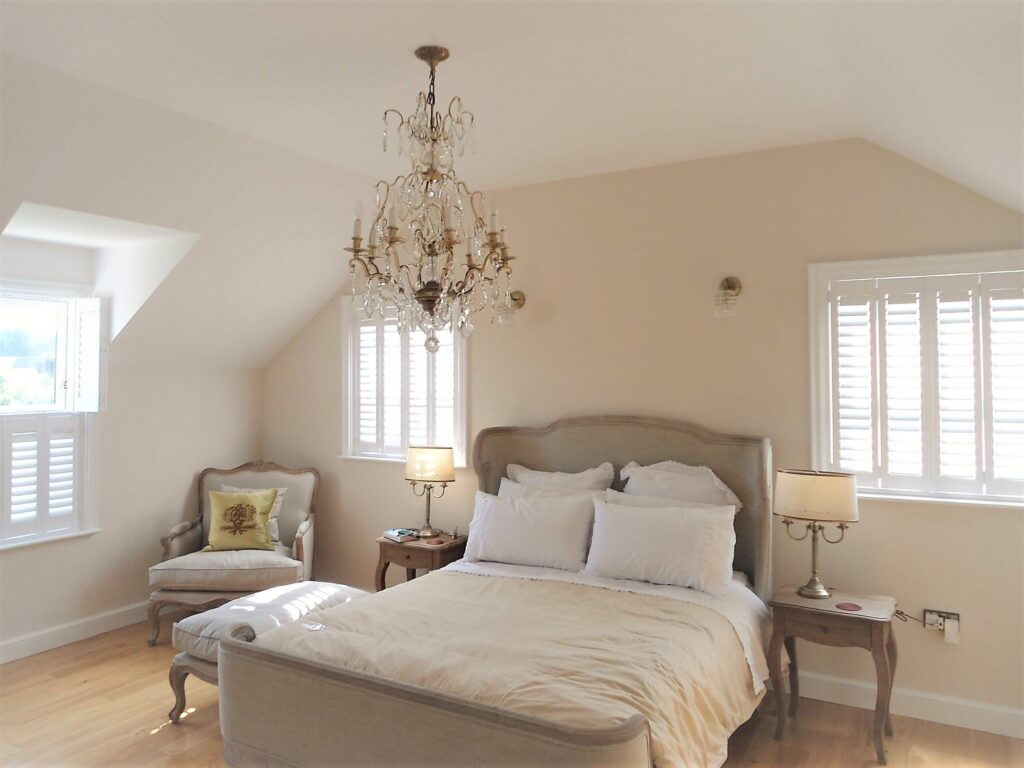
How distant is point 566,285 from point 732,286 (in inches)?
40.0

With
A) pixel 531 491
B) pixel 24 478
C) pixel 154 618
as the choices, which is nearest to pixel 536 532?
pixel 531 491

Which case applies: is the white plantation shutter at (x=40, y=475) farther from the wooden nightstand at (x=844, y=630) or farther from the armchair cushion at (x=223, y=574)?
the wooden nightstand at (x=844, y=630)

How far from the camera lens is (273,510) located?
16.1 feet

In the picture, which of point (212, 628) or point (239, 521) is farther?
point (239, 521)

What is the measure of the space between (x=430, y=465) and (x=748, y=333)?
2040 mm

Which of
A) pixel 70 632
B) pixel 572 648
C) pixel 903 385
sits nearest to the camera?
pixel 572 648

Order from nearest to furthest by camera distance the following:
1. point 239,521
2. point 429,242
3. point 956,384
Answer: point 429,242 → point 956,384 → point 239,521

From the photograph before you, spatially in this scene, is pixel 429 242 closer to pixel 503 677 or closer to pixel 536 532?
pixel 503 677

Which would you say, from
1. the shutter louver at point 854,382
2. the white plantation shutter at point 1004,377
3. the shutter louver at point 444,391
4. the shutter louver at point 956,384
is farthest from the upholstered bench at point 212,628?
the white plantation shutter at point 1004,377

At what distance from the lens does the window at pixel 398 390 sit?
15.7 ft

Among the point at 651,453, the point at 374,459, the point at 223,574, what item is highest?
the point at 651,453

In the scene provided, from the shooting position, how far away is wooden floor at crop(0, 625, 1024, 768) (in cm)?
305

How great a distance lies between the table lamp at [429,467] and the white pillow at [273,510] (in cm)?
109

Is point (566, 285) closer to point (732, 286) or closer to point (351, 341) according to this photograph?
point (732, 286)
